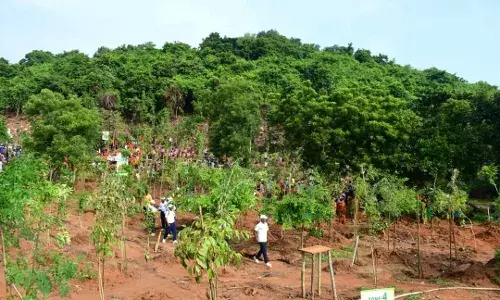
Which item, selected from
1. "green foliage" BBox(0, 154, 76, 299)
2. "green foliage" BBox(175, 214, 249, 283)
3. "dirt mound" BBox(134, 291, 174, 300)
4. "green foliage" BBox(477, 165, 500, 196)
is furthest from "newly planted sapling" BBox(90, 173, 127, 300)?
"green foliage" BBox(477, 165, 500, 196)

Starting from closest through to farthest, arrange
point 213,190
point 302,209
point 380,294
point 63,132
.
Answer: point 380,294, point 213,190, point 302,209, point 63,132

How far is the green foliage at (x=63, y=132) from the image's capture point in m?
21.5

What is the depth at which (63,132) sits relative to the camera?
72.8 feet

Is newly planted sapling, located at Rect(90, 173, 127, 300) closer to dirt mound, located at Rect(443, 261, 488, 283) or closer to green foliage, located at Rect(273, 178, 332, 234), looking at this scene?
green foliage, located at Rect(273, 178, 332, 234)

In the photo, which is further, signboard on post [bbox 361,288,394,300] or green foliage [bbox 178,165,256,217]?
green foliage [bbox 178,165,256,217]

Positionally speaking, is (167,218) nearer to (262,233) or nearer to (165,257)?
(165,257)

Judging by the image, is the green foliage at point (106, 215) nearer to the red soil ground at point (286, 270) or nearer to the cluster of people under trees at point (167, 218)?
the red soil ground at point (286, 270)

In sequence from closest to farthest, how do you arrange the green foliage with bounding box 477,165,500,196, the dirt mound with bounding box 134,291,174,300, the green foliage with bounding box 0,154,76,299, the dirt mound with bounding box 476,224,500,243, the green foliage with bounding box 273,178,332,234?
1. the green foliage with bounding box 0,154,76,299
2. the dirt mound with bounding box 134,291,174,300
3. the green foliage with bounding box 477,165,500,196
4. the green foliage with bounding box 273,178,332,234
5. the dirt mound with bounding box 476,224,500,243

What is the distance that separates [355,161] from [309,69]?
92.6 ft

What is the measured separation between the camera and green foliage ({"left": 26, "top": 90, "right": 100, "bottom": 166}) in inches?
846

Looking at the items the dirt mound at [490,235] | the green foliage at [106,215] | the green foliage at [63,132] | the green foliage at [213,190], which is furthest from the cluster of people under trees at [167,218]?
the dirt mound at [490,235]

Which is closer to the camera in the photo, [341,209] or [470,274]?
[470,274]

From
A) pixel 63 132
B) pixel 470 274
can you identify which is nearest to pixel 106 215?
pixel 470 274

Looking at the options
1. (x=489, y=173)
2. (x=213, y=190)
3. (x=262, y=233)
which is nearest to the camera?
(x=489, y=173)
